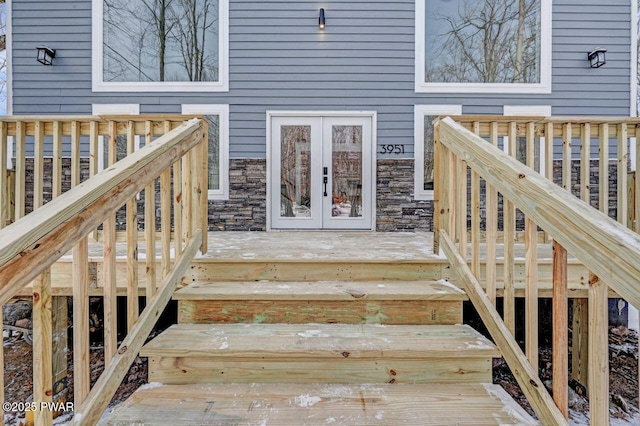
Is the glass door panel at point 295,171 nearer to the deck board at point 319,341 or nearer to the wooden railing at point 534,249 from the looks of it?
the wooden railing at point 534,249

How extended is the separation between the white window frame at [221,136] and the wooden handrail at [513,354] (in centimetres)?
355

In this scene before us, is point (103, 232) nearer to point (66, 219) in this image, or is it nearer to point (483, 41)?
point (66, 219)

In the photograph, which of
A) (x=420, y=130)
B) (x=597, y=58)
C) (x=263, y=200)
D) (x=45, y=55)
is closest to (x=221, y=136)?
(x=263, y=200)

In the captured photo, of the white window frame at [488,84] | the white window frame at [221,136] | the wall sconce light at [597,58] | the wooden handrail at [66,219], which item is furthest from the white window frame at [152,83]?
the wall sconce light at [597,58]

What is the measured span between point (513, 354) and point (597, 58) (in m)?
5.13

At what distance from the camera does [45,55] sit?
14.9ft

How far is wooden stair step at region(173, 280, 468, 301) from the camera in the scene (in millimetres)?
1825

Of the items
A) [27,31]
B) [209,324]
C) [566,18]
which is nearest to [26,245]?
[209,324]

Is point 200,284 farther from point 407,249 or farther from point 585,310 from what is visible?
point 585,310

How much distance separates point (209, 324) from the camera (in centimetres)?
182

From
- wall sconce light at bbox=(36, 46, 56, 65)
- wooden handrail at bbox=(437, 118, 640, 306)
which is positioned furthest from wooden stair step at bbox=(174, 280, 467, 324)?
wall sconce light at bbox=(36, 46, 56, 65)

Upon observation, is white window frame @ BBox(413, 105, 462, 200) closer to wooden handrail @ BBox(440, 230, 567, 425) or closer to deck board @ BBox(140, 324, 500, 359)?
wooden handrail @ BBox(440, 230, 567, 425)

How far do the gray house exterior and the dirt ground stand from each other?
2.08 metres

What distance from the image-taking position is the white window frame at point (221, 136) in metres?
4.68
